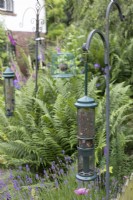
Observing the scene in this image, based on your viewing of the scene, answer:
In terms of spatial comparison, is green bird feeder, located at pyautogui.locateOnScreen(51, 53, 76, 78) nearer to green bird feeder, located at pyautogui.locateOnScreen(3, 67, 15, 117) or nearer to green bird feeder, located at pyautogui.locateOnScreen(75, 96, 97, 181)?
green bird feeder, located at pyautogui.locateOnScreen(3, 67, 15, 117)

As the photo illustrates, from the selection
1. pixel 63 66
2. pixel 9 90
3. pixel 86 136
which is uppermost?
pixel 63 66

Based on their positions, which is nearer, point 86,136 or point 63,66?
point 86,136

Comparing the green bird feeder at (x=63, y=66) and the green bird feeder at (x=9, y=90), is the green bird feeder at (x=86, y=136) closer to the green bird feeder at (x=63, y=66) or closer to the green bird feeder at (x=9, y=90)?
the green bird feeder at (x=9, y=90)

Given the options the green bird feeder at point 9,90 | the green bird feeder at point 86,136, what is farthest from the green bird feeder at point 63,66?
the green bird feeder at point 86,136

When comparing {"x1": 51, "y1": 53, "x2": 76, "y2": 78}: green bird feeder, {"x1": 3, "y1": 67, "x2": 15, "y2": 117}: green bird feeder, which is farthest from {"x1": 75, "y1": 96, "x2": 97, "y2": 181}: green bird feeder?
{"x1": 51, "y1": 53, "x2": 76, "y2": 78}: green bird feeder

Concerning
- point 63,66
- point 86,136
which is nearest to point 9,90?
point 86,136

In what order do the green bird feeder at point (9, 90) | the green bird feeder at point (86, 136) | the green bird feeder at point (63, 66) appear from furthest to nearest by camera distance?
the green bird feeder at point (63, 66)
the green bird feeder at point (9, 90)
the green bird feeder at point (86, 136)

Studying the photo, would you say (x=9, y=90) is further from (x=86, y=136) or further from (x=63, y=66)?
(x=63, y=66)

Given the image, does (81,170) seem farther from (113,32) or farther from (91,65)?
(113,32)

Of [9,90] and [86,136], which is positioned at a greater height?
[9,90]

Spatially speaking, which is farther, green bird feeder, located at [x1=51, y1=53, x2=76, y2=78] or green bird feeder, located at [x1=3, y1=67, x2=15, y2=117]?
green bird feeder, located at [x1=51, y1=53, x2=76, y2=78]

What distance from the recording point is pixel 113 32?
5898mm

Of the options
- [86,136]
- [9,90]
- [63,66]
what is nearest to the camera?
[86,136]

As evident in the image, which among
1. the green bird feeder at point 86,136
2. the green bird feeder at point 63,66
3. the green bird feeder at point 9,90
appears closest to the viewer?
the green bird feeder at point 86,136
